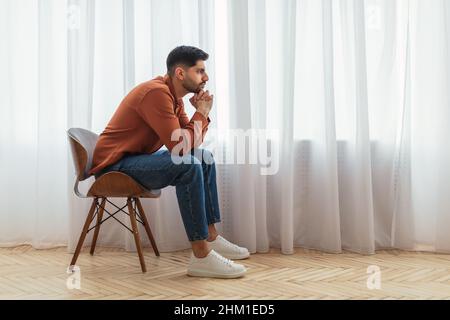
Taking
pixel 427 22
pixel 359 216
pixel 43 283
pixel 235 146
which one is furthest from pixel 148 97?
pixel 427 22

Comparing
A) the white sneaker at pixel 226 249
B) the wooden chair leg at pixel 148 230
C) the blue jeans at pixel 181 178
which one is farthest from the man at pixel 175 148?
the wooden chair leg at pixel 148 230

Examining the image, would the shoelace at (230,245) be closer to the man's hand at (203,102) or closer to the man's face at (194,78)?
the man's hand at (203,102)

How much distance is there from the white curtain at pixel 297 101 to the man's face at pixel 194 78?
39cm

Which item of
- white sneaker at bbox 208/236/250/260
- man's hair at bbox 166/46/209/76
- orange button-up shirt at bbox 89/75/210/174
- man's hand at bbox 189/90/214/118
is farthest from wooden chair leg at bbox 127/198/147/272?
man's hair at bbox 166/46/209/76

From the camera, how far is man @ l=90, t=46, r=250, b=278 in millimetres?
2285

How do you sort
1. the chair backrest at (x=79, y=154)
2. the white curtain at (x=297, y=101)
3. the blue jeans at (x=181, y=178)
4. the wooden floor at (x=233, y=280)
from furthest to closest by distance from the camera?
the white curtain at (x=297, y=101) → the chair backrest at (x=79, y=154) → the blue jeans at (x=181, y=178) → the wooden floor at (x=233, y=280)

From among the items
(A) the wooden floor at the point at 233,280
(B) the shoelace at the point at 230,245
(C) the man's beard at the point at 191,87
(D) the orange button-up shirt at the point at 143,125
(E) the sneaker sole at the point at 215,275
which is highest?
(C) the man's beard at the point at 191,87

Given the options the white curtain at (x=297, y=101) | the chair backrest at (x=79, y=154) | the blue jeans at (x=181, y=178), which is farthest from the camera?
the white curtain at (x=297, y=101)

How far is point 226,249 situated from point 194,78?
0.86 meters

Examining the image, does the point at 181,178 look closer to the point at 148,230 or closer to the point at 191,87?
the point at 191,87

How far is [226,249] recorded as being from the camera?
266 centimetres

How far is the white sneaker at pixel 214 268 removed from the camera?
91.0 inches

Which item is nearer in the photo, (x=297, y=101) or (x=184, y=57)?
(x=184, y=57)

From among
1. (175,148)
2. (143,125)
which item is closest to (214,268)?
(175,148)
